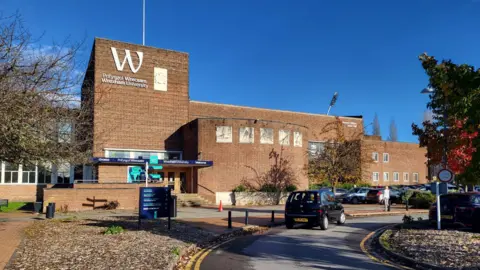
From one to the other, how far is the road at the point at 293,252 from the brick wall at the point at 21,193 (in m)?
28.8

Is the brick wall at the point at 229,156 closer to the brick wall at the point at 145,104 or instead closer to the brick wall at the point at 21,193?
the brick wall at the point at 145,104

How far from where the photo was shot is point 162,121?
132 feet

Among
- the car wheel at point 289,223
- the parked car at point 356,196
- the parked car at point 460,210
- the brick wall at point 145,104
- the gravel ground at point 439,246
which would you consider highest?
the brick wall at point 145,104

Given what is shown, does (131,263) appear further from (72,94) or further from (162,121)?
(162,121)

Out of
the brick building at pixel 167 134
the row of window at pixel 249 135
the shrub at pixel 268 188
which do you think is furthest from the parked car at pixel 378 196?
the row of window at pixel 249 135

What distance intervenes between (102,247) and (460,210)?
12742 mm

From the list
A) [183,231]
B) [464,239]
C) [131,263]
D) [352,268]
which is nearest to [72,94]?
[131,263]

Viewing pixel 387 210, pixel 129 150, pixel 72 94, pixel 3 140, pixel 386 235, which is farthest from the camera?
pixel 129 150

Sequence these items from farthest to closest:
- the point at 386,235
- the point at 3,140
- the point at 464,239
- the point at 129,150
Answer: the point at 129,150, the point at 386,235, the point at 464,239, the point at 3,140

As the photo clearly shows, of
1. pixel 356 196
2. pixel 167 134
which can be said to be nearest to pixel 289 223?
pixel 356 196

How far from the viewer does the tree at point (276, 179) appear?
126 feet

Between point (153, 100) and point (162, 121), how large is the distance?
2140 mm

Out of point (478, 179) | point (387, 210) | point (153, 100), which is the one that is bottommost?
point (387, 210)

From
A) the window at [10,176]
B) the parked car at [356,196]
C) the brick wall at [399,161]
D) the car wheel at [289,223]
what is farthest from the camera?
the brick wall at [399,161]
